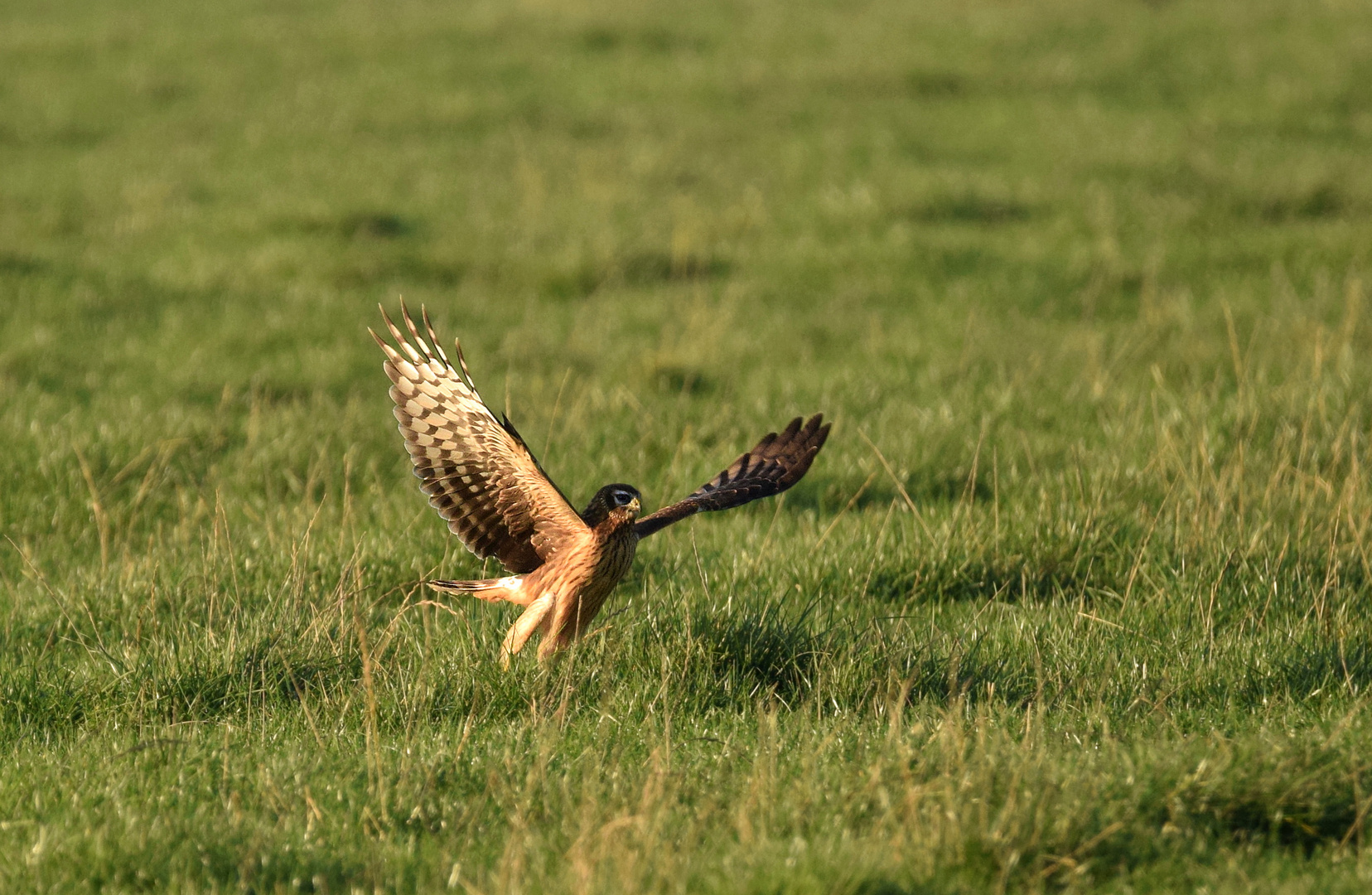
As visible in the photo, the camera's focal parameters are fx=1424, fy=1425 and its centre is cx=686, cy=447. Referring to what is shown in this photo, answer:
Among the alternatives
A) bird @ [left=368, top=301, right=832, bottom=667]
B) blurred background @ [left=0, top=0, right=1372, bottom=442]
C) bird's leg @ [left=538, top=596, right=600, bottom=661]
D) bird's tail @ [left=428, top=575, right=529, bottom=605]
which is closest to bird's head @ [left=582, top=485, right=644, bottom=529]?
bird @ [left=368, top=301, right=832, bottom=667]

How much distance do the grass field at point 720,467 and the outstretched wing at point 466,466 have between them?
424 mm

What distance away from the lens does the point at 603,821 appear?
3916mm

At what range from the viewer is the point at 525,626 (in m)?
4.86

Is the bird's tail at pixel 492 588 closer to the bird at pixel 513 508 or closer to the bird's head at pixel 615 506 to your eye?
the bird at pixel 513 508

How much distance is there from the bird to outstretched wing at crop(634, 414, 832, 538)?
0.01 meters

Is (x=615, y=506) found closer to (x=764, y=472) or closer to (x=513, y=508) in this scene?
(x=513, y=508)

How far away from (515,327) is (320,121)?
23.7ft

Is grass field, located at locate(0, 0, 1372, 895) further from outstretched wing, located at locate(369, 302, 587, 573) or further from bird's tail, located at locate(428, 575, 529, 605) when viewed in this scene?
outstretched wing, located at locate(369, 302, 587, 573)

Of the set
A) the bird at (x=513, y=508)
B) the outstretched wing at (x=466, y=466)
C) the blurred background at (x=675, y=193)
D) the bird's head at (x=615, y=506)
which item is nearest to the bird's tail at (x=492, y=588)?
the bird at (x=513, y=508)

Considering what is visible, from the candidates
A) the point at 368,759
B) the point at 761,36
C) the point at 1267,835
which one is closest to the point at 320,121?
the point at 761,36

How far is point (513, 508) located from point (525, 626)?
0.42m

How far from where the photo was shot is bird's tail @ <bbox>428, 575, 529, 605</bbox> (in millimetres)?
5039

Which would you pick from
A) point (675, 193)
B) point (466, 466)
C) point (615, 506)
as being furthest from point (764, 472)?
point (675, 193)

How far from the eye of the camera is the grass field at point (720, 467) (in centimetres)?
388
